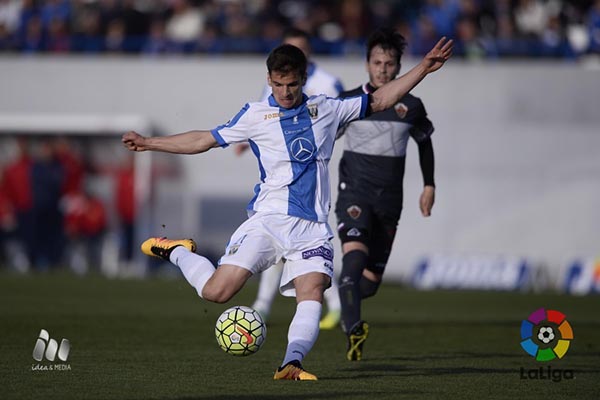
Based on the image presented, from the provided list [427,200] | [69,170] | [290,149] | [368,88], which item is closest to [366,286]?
[427,200]

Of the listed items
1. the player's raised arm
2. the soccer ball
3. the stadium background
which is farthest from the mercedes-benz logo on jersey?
the stadium background

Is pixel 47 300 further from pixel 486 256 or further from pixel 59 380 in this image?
pixel 486 256

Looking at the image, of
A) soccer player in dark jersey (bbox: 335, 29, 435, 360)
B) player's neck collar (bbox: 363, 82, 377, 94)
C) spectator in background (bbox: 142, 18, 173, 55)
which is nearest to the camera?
player's neck collar (bbox: 363, 82, 377, 94)

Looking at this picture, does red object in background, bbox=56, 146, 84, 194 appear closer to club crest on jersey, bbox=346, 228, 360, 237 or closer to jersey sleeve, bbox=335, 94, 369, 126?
club crest on jersey, bbox=346, 228, 360, 237

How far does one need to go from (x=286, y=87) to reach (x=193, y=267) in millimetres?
1393

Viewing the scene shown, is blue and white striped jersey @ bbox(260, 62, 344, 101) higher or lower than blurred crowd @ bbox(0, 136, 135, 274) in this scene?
higher

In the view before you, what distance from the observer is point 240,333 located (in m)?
7.41

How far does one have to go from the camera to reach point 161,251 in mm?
8258

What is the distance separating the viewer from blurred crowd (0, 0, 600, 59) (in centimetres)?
2188

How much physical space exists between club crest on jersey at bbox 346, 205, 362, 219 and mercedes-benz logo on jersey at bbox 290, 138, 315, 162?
2.11m

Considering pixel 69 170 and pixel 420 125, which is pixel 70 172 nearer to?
pixel 69 170

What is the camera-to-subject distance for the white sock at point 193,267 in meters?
7.71

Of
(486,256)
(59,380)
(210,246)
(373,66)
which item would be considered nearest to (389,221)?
(373,66)

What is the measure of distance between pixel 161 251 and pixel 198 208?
14.4 metres
